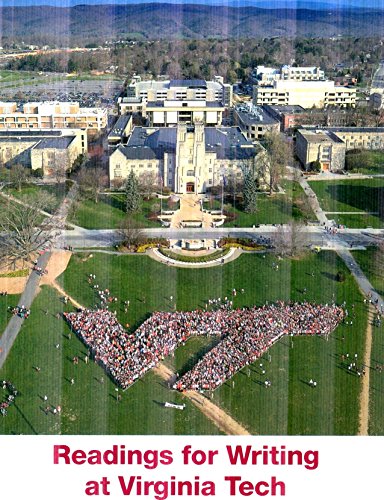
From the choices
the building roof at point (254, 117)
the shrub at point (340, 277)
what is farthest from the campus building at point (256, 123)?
the shrub at point (340, 277)

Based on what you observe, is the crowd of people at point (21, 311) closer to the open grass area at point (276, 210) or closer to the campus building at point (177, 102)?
the open grass area at point (276, 210)

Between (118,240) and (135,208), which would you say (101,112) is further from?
(118,240)

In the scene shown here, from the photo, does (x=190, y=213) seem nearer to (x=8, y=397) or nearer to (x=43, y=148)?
(x=43, y=148)

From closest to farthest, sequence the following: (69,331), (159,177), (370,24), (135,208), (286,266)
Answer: (69,331) → (286,266) → (135,208) → (159,177) → (370,24)

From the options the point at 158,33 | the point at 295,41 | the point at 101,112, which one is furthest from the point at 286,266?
the point at 158,33

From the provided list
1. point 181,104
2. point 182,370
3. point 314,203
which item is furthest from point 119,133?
point 182,370

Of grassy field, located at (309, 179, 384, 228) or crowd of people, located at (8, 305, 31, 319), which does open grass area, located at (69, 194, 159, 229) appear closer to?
crowd of people, located at (8, 305, 31, 319)
